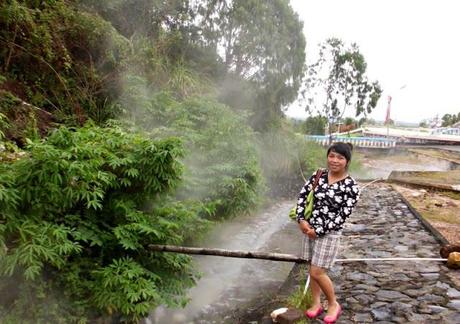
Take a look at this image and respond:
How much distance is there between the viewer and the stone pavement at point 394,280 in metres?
3.64

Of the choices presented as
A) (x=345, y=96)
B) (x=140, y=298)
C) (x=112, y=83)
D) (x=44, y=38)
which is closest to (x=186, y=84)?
(x=112, y=83)

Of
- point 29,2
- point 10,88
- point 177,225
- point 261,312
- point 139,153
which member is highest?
point 29,2

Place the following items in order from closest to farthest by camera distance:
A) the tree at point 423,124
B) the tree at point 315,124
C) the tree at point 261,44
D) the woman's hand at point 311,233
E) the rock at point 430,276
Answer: the woman's hand at point 311,233 < the rock at point 430,276 < the tree at point 261,44 < the tree at point 315,124 < the tree at point 423,124

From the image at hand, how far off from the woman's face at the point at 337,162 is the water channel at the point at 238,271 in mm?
2656

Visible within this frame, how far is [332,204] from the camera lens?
3191mm

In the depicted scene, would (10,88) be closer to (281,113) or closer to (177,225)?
(177,225)

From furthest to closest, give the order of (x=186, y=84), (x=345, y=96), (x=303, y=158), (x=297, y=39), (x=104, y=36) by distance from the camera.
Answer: (x=345, y=96), (x=303, y=158), (x=297, y=39), (x=186, y=84), (x=104, y=36)

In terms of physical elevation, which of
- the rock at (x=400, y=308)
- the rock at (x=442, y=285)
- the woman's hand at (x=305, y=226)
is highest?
the woman's hand at (x=305, y=226)

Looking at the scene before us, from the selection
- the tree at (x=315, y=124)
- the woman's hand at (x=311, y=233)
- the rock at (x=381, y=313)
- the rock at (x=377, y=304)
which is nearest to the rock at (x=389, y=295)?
the rock at (x=377, y=304)

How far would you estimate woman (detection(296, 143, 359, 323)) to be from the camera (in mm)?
3164

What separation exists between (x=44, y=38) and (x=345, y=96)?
18.6 m

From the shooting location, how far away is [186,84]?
987cm

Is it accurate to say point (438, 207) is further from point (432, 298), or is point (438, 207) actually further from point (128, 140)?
point (128, 140)

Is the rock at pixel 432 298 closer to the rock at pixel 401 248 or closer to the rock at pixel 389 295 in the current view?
the rock at pixel 389 295
